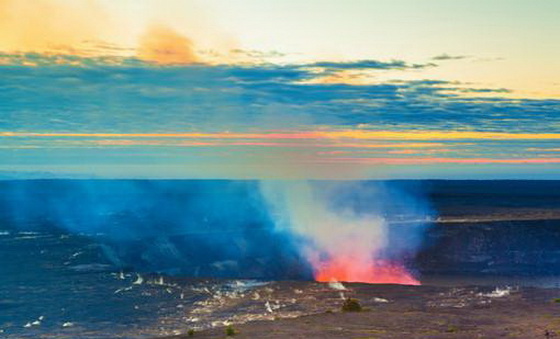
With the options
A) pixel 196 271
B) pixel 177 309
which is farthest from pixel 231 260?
pixel 177 309

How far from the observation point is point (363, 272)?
269ft

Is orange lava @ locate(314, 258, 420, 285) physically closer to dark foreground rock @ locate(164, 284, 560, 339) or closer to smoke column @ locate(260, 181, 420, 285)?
smoke column @ locate(260, 181, 420, 285)

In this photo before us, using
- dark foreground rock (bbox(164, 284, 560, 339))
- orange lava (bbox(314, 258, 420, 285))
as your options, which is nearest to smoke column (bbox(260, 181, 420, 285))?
orange lava (bbox(314, 258, 420, 285))

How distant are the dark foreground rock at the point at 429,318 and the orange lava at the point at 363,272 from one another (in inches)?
643

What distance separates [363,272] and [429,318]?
111 ft

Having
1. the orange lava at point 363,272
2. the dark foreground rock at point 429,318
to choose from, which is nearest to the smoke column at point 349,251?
the orange lava at point 363,272

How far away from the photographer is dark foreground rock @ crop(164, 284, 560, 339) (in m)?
43.2

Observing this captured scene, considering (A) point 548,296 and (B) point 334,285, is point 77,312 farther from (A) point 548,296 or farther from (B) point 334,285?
(A) point 548,296

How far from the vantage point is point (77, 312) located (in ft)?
176

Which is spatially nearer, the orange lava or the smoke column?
the orange lava

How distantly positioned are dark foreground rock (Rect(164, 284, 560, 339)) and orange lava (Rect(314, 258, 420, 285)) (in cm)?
1634

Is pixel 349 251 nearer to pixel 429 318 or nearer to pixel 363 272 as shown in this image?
pixel 363 272

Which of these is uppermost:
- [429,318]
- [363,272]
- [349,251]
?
[349,251]

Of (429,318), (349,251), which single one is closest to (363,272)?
(349,251)
